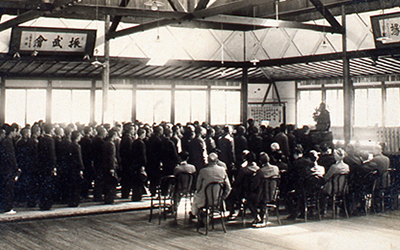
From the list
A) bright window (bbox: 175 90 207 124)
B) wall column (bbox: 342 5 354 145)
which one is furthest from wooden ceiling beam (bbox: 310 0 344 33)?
bright window (bbox: 175 90 207 124)

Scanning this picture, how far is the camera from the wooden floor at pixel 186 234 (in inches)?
225

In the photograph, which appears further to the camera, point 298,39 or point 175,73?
point 175,73

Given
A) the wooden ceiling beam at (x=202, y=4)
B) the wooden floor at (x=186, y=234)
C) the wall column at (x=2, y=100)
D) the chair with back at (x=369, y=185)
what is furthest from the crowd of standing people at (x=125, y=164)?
the wall column at (x=2, y=100)

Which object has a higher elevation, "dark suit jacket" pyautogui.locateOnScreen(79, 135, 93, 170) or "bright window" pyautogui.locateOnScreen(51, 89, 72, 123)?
"bright window" pyautogui.locateOnScreen(51, 89, 72, 123)

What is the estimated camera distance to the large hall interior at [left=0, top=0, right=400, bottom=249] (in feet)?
22.8

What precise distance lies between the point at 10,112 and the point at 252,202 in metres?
9.97

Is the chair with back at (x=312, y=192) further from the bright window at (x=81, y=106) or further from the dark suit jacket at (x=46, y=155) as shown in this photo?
the bright window at (x=81, y=106)

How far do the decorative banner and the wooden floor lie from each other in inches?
376

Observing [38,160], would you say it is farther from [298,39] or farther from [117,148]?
[298,39]

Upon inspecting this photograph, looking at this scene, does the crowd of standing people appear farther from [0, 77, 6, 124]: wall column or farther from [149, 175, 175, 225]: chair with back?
[0, 77, 6, 124]: wall column

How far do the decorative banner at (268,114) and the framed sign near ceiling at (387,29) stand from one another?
5.65 meters

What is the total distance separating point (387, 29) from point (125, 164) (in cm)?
777

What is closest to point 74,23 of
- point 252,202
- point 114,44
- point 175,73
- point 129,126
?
point 114,44

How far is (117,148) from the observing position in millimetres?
8594
